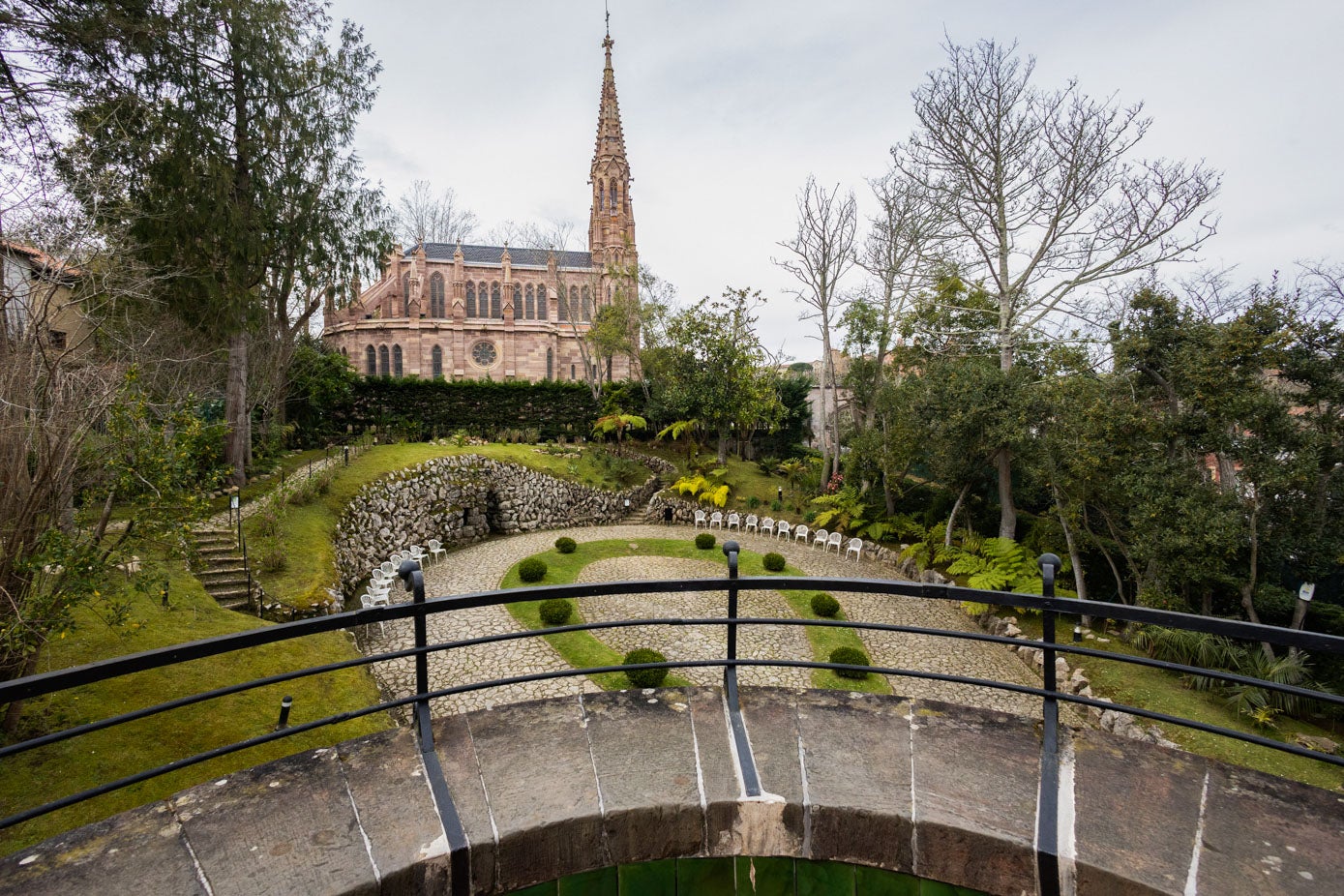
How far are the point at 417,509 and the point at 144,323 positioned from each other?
22.9 ft

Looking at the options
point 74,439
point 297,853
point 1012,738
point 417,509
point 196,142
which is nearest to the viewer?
point 297,853

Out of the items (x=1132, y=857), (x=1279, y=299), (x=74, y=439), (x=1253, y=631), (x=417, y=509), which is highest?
Result: (x=1279, y=299)

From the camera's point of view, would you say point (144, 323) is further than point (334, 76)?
No

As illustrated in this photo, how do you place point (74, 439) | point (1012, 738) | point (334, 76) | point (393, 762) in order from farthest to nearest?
point (334, 76) < point (74, 439) < point (1012, 738) < point (393, 762)

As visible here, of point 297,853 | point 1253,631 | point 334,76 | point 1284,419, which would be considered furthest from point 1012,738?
point 334,76

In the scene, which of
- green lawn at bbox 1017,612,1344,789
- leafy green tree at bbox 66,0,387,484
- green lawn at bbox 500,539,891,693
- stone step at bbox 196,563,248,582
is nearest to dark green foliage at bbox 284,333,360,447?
leafy green tree at bbox 66,0,387,484

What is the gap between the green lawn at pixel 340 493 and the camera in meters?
10.3

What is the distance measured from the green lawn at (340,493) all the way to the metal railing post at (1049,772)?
10.5 m

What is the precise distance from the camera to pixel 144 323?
11797 mm

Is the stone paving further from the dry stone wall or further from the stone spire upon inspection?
the stone spire

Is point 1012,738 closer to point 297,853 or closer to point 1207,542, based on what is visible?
point 297,853

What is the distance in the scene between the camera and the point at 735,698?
2.65 m

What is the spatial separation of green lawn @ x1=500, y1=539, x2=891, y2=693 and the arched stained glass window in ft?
102

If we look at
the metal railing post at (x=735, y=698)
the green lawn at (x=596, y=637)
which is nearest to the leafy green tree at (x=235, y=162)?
the green lawn at (x=596, y=637)
